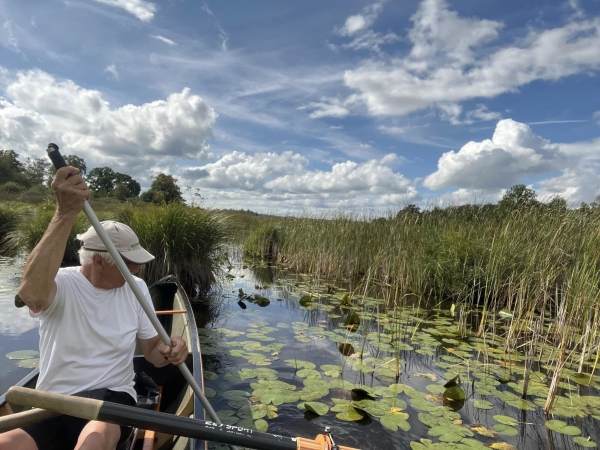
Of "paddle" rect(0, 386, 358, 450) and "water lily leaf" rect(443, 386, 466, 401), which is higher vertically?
"paddle" rect(0, 386, 358, 450)

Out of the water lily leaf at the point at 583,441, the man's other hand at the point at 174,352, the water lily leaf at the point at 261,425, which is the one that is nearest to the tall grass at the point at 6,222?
the water lily leaf at the point at 261,425

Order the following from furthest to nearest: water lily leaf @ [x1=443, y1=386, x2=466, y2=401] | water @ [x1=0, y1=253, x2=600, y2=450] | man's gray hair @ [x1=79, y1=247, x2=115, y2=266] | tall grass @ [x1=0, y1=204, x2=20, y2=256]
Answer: tall grass @ [x1=0, y1=204, x2=20, y2=256], water lily leaf @ [x1=443, y1=386, x2=466, y2=401], water @ [x1=0, y1=253, x2=600, y2=450], man's gray hair @ [x1=79, y1=247, x2=115, y2=266]

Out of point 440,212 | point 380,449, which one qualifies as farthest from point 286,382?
point 440,212

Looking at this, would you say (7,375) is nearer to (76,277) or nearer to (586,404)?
(76,277)

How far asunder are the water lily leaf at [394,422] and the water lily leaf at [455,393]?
559mm

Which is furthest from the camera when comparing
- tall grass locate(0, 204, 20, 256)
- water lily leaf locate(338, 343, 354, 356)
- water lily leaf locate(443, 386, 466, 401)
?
tall grass locate(0, 204, 20, 256)

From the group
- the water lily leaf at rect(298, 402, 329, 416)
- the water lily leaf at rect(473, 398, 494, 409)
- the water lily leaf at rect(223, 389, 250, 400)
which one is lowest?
the water lily leaf at rect(223, 389, 250, 400)

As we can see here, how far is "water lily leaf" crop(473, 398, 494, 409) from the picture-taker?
147 inches

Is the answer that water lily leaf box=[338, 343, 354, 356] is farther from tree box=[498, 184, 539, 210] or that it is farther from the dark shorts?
tree box=[498, 184, 539, 210]

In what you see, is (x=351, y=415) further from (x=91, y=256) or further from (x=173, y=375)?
(x=91, y=256)

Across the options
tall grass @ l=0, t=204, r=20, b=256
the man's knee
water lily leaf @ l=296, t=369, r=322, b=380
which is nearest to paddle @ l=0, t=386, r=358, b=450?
the man's knee

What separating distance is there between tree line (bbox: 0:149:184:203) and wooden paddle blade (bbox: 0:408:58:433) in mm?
960

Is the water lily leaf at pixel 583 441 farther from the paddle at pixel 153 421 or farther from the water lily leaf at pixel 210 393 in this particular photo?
the water lily leaf at pixel 210 393

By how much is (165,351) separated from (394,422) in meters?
2.19
